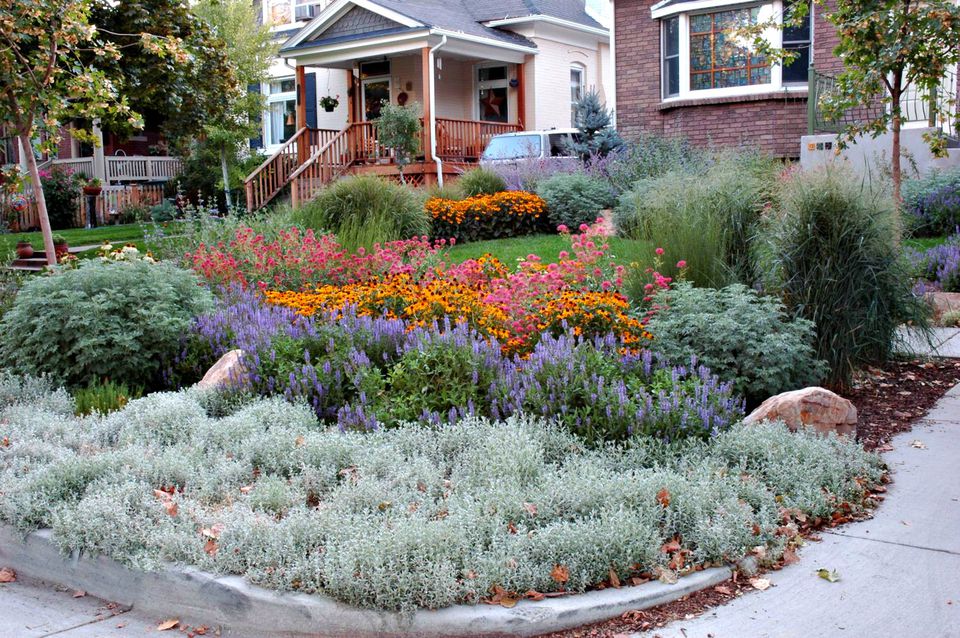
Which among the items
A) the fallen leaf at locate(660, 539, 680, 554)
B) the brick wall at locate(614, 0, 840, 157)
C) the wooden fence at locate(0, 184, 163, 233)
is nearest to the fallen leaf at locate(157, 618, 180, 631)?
the fallen leaf at locate(660, 539, 680, 554)

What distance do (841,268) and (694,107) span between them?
43.1ft

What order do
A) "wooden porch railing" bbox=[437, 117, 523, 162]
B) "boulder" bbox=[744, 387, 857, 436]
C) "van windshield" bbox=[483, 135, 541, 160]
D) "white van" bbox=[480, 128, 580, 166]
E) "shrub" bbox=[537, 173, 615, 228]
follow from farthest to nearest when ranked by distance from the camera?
1. "wooden porch railing" bbox=[437, 117, 523, 162]
2. "van windshield" bbox=[483, 135, 541, 160]
3. "white van" bbox=[480, 128, 580, 166]
4. "shrub" bbox=[537, 173, 615, 228]
5. "boulder" bbox=[744, 387, 857, 436]

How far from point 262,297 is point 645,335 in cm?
395

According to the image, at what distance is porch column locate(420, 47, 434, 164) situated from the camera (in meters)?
21.8

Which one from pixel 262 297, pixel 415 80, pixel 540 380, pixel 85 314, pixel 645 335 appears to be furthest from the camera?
pixel 415 80

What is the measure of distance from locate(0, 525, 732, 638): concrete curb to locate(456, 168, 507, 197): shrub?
12475mm

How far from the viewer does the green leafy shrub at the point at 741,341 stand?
605cm

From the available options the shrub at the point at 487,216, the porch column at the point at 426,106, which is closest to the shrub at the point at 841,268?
the shrub at the point at 487,216

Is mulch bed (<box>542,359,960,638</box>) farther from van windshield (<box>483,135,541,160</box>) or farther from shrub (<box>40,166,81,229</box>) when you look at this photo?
shrub (<box>40,166,81,229</box>)

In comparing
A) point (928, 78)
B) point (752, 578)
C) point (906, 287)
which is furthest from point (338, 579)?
point (928, 78)

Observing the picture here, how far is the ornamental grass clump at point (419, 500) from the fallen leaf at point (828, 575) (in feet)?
0.69

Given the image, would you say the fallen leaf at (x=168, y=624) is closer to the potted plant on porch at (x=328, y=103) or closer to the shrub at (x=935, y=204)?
the shrub at (x=935, y=204)

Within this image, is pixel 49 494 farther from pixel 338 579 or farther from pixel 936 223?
pixel 936 223

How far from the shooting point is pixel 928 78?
9.32 metres
